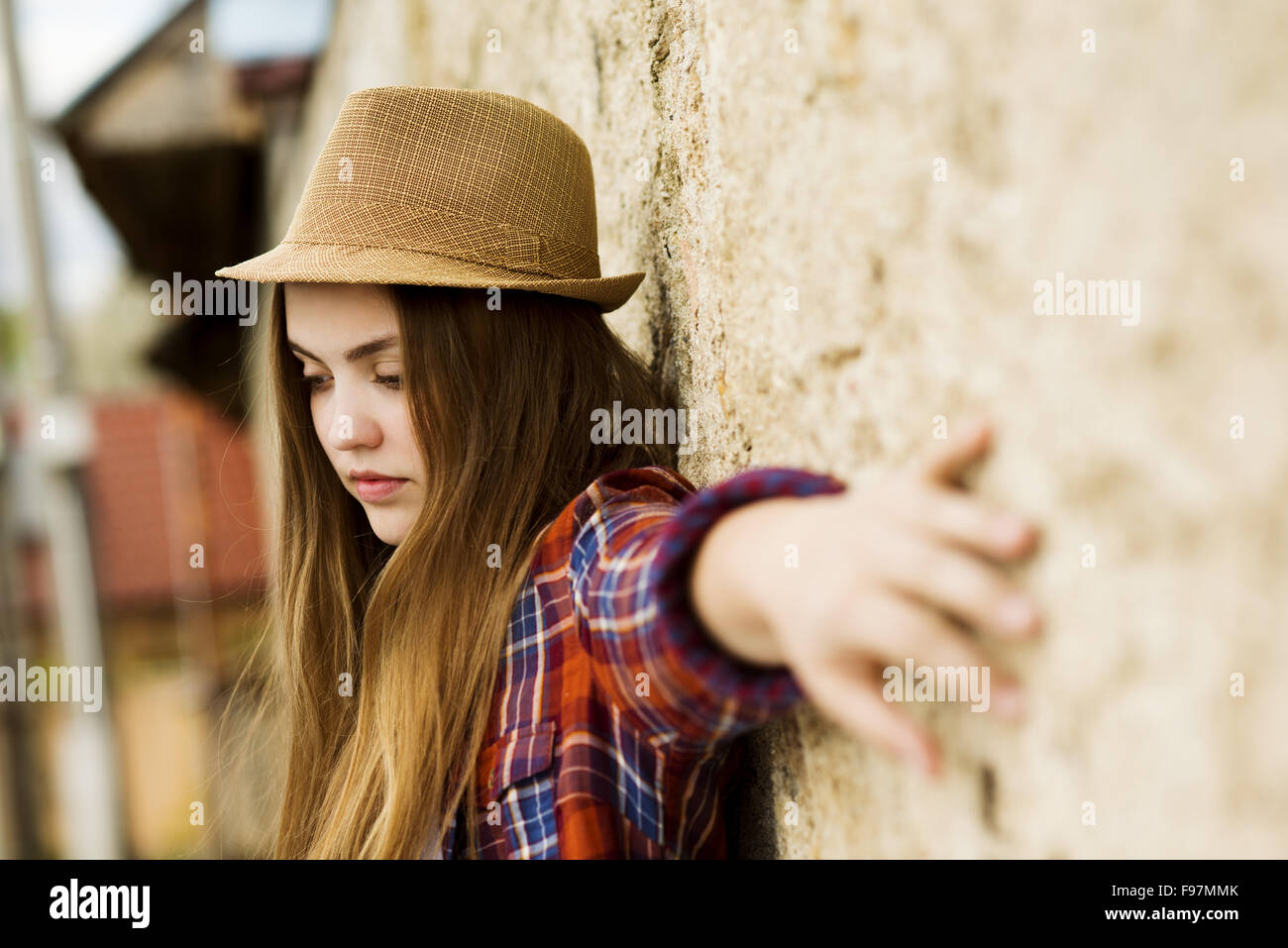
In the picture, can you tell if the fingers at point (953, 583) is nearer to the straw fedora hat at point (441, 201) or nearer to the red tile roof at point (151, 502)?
the straw fedora hat at point (441, 201)

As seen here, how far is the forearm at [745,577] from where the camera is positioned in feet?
2.53

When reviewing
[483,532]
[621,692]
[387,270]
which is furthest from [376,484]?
[621,692]

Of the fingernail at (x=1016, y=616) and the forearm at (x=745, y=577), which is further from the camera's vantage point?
the forearm at (x=745, y=577)

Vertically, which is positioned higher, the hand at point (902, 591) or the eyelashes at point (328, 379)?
the eyelashes at point (328, 379)

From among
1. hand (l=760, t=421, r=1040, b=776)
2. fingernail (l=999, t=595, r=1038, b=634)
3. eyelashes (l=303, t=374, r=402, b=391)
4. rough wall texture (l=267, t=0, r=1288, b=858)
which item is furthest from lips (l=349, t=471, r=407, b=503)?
fingernail (l=999, t=595, r=1038, b=634)

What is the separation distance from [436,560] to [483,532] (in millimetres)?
67

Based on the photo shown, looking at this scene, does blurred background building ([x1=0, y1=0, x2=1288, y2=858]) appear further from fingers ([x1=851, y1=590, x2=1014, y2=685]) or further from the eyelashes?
the eyelashes

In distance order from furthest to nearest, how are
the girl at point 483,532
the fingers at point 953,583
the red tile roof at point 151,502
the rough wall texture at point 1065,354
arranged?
the red tile roof at point 151,502
the girl at point 483,532
the fingers at point 953,583
the rough wall texture at point 1065,354

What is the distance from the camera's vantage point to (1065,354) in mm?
664

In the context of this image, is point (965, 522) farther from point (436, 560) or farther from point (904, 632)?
point (436, 560)

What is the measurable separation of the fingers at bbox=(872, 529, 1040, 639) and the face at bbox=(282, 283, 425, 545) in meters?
0.80

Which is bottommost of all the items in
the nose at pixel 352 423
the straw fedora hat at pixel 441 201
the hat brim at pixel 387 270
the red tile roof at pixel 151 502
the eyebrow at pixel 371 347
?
the red tile roof at pixel 151 502

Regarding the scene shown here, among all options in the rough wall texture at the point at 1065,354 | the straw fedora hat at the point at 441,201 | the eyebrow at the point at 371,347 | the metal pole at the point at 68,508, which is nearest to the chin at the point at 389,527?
the eyebrow at the point at 371,347
